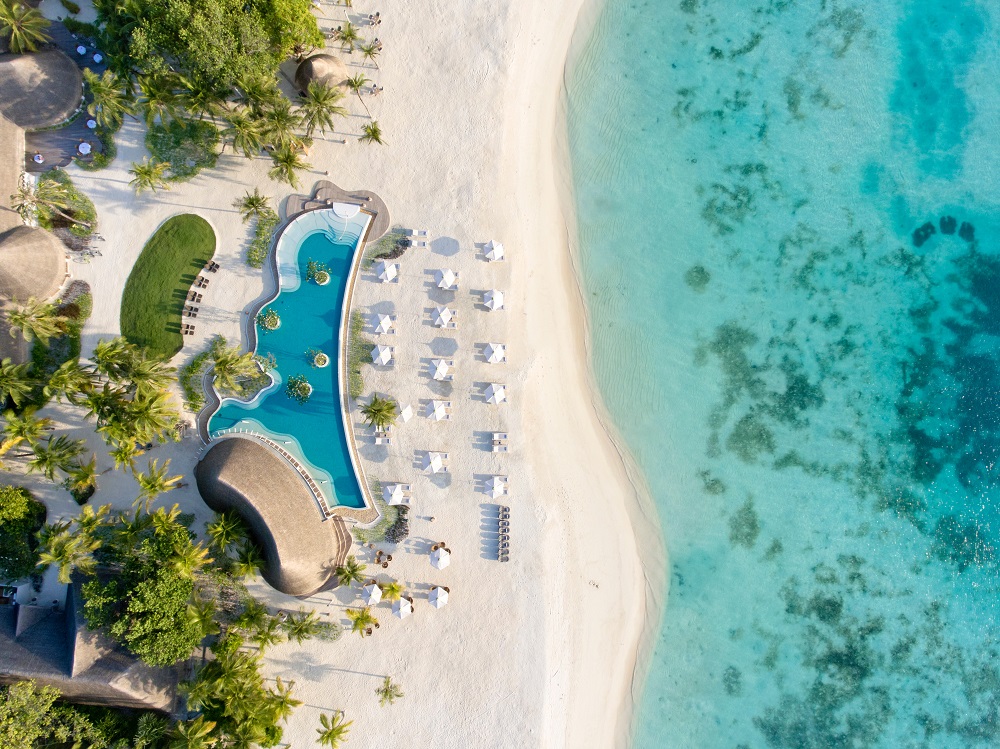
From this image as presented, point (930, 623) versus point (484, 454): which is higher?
point (484, 454)

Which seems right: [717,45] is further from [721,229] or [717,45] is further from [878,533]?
[878,533]

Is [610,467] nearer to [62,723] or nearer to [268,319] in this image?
[268,319]

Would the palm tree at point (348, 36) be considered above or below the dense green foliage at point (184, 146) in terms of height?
above

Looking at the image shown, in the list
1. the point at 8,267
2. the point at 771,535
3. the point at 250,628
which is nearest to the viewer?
the point at 8,267

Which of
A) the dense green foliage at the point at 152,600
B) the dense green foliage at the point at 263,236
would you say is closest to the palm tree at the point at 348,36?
the dense green foliage at the point at 263,236

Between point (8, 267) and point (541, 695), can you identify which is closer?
point (8, 267)

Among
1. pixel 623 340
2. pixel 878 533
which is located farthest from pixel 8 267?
pixel 878 533

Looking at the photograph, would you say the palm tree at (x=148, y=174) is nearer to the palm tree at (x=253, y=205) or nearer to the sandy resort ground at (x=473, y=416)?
the sandy resort ground at (x=473, y=416)
